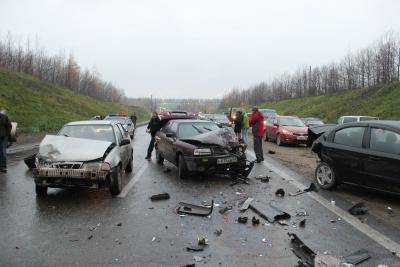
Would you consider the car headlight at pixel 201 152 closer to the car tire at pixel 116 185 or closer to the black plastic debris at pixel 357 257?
the car tire at pixel 116 185

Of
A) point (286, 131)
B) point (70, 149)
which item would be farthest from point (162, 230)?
point (286, 131)

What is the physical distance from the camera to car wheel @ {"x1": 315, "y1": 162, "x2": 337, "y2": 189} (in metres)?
9.58

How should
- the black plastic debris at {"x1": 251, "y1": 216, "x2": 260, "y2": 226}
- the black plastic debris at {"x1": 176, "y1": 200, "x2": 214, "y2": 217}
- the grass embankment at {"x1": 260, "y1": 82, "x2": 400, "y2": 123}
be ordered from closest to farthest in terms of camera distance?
the black plastic debris at {"x1": 251, "y1": 216, "x2": 260, "y2": 226} < the black plastic debris at {"x1": 176, "y1": 200, "x2": 214, "y2": 217} < the grass embankment at {"x1": 260, "y1": 82, "x2": 400, "y2": 123}

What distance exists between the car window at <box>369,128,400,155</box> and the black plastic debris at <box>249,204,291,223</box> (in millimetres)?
2480

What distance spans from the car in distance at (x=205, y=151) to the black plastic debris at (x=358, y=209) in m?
3.94

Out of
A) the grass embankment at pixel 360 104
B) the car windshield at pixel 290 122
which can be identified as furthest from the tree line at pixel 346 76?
the car windshield at pixel 290 122

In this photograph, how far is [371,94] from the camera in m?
48.3

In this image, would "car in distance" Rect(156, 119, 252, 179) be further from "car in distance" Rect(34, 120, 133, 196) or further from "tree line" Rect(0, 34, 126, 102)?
"tree line" Rect(0, 34, 126, 102)

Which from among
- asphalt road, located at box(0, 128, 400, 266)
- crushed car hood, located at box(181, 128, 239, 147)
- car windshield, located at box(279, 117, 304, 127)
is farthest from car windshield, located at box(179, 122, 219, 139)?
car windshield, located at box(279, 117, 304, 127)

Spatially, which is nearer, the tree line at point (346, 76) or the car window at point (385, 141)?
the car window at point (385, 141)

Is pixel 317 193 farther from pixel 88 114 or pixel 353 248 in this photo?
pixel 88 114

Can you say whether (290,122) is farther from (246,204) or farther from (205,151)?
(246,204)

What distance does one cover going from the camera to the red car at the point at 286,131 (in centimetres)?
2162

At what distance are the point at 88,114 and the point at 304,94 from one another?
40672 mm
